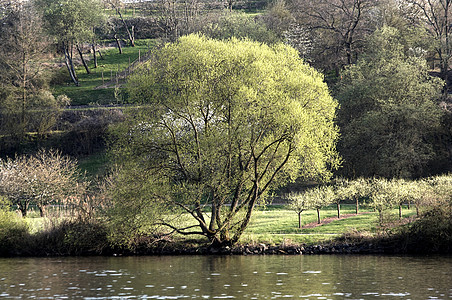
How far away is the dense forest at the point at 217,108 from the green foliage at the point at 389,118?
6.8 inches

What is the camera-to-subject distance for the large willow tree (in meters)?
Result: 34.4

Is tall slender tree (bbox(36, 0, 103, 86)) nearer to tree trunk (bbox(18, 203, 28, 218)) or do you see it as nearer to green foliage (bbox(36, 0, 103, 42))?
green foliage (bbox(36, 0, 103, 42))

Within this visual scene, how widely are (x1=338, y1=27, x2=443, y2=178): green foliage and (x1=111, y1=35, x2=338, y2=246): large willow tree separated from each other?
22518 mm

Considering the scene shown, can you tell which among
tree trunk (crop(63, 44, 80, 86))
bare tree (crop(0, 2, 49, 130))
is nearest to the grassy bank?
bare tree (crop(0, 2, 49, 130))

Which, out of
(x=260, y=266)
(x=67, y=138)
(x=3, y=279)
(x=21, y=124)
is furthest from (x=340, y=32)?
(x=3, y=279)

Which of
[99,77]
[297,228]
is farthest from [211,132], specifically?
[99,77]

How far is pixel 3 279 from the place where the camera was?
27.8m

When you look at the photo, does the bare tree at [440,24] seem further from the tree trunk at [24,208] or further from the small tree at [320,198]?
the tree trunk at [24,208]

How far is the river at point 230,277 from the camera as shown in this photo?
23.3 meters

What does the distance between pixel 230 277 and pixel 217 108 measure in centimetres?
1191

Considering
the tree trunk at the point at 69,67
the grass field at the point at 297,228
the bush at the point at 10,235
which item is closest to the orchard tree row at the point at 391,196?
the grass field at the point at 297,228

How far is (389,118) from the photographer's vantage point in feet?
192

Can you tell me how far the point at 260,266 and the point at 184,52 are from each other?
14059 mm

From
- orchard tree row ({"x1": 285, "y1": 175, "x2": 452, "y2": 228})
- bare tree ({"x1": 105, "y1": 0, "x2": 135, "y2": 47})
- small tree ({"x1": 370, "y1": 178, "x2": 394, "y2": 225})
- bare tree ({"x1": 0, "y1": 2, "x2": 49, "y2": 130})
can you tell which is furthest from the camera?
bare tree ({"x1": 105, "y1": 0, "x2": 135, "y2": 47})
